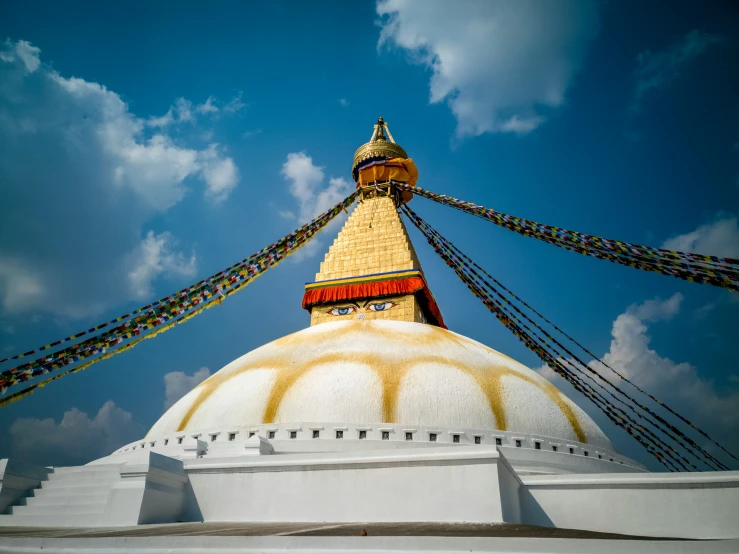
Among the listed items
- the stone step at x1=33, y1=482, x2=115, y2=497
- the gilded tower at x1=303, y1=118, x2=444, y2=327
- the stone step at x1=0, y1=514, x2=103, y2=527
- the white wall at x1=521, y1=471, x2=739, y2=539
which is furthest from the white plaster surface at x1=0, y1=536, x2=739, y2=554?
the gilded tower at x1=303, y1=118, x2=444, y2=327

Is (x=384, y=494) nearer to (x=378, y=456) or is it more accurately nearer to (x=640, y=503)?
(x=378, y=456)

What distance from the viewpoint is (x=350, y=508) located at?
602 centimetres

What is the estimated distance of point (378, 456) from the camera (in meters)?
6.15

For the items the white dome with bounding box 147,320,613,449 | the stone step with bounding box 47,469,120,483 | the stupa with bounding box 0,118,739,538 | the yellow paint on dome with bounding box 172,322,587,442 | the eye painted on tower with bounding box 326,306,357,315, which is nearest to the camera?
the stupa with bounding box 0,118,739,538

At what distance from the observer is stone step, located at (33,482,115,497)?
6645 millimetres

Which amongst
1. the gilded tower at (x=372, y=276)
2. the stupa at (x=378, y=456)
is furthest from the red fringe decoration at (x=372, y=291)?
the stupa at (x=378, y=456)

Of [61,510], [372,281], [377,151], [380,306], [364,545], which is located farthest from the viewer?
[377,151]

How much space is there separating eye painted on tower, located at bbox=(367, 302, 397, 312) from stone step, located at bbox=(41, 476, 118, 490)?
281 inches

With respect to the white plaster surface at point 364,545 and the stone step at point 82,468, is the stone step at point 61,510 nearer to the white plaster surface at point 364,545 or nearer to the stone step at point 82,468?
the stone step at point 82,468

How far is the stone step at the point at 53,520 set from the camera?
6.20 m

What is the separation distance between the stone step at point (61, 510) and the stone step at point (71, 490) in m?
0.22

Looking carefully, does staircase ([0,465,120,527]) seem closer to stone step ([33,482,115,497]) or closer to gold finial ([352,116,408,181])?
stone step ([33,482,115,497])

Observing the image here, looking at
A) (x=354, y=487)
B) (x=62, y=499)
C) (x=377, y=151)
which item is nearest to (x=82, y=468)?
(x=62, y=499)

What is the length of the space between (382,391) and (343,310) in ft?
16.2
